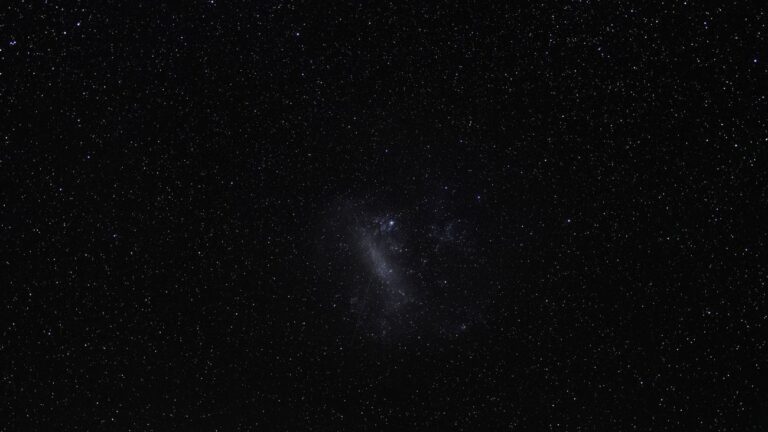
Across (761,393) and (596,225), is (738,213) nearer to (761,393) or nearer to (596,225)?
(596,225)

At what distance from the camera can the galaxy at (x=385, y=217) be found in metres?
1.55

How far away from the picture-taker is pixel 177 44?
1537mm

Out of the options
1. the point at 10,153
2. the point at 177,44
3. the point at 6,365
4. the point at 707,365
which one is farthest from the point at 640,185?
the point at 6,365

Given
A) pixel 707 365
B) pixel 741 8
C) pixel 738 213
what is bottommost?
pixel 707 365

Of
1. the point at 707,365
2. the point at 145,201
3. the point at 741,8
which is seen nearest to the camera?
the point at 741,8

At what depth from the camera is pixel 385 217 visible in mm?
1690

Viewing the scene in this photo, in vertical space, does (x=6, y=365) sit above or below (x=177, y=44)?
below

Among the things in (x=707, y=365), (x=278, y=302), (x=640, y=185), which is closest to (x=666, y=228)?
(x=640, y=185)

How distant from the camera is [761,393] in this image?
182 cm

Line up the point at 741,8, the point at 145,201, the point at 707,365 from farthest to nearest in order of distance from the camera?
the point at 707,365
the point at 145,201
the point at 741,8

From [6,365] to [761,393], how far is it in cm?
252

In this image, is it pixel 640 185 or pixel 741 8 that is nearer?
pixel 741 8

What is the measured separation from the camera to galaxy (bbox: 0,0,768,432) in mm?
1550

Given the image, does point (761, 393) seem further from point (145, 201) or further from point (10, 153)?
point (10, 153)
